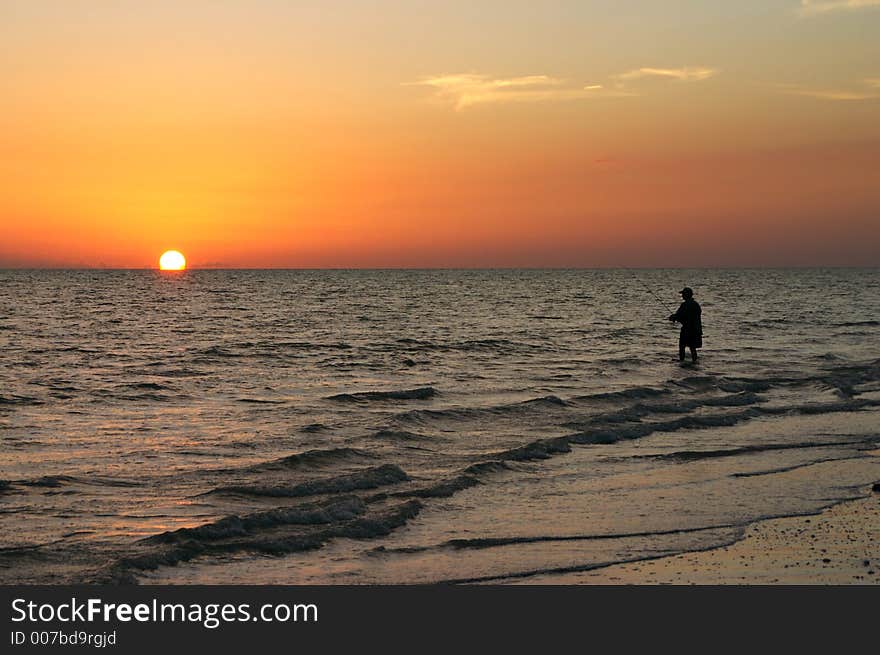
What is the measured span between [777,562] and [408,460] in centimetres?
596

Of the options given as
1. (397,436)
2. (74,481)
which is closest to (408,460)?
(397,436)

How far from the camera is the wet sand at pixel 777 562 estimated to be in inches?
303

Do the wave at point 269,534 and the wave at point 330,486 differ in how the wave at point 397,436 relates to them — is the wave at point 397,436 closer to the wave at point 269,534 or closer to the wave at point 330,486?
the wave at point 330,486

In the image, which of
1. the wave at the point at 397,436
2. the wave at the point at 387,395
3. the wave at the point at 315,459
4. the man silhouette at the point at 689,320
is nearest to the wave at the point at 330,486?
the wave at the point at 315,459

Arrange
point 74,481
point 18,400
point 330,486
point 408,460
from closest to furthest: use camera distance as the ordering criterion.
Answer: point 330,486 → point 74,481 → point 408,460 → point 18,400

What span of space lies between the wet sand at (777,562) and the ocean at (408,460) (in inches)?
10.9

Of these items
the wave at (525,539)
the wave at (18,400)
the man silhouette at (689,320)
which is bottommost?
the wave at (525,539)

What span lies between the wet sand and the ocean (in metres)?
0.28

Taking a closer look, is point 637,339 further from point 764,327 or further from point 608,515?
point 608,515

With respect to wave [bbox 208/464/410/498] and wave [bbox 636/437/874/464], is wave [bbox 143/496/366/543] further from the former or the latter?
wave [bbox 636/437/874/464]

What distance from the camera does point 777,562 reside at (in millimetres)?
8117

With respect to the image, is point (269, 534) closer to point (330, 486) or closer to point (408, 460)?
point (330, 486)
